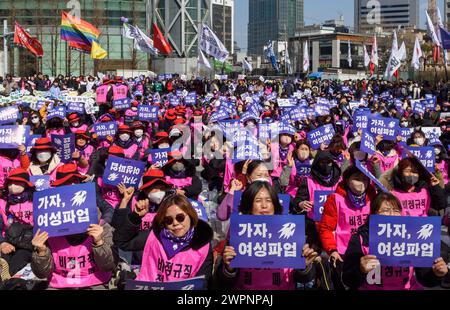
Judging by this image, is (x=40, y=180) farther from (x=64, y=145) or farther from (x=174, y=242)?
(x=174, y=242)

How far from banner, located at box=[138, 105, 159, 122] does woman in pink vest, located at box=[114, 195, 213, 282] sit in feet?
36.4

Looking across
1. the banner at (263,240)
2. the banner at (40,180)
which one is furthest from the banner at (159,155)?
the banner at (263,240)

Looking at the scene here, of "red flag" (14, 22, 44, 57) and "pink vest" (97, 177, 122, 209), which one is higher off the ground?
"red flag" (14, 22, 44, 57)

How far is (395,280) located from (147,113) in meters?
11.9

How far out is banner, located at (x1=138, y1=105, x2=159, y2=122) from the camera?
1561 centimetres

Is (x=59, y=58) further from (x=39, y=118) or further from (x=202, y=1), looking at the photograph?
(x=39, y=118)

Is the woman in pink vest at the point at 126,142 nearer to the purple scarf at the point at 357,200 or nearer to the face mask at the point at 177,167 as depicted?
the face mask at the point at 177,167

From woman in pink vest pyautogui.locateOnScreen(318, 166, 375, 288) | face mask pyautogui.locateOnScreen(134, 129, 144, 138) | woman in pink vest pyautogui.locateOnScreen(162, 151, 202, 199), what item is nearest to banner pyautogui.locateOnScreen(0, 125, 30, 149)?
face mask pyautogui.locateOnScreen(134, 129, 144, 138)

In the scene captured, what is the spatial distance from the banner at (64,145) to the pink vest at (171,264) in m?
5.88

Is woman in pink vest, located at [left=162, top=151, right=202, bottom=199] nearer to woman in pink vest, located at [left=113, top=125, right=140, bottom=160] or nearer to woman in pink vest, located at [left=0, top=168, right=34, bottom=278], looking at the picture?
woman in pink vest, located at [left=0, top=168, right=34, bottom=278]

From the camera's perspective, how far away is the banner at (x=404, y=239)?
421cm

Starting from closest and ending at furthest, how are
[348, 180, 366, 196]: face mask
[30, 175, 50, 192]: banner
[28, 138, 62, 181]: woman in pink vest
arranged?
[348, 180, 366, 196]: face mask, [30, 175, 50, 192]: banner, [28, 138, 62, 181]: woman in pink vest

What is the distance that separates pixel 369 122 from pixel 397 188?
491cm

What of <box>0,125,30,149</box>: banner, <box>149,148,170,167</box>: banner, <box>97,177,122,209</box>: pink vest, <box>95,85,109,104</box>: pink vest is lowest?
<box>97,177,122,209</box>: pink vest
